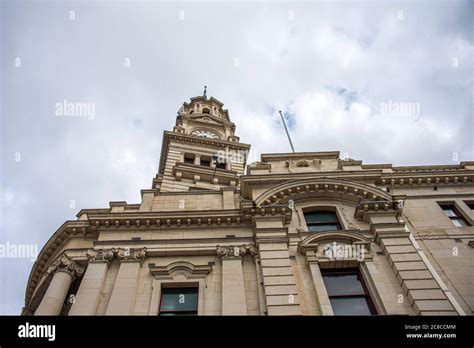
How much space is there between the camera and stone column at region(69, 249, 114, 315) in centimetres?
1524

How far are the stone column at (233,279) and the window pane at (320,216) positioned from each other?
3852 millimetres

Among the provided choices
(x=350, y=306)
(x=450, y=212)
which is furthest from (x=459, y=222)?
(x=350, y=306)

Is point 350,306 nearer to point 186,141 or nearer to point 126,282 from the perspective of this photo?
point 126,282

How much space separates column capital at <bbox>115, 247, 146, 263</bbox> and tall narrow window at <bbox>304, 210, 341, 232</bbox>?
8.12 meters

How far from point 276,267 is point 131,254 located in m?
6.53

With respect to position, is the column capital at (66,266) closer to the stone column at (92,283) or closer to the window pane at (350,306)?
the stone column at (92,283)

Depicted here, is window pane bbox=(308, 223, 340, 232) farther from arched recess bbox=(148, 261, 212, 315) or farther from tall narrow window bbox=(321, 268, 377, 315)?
arched recess bbox=(148, 261, 212, 315)

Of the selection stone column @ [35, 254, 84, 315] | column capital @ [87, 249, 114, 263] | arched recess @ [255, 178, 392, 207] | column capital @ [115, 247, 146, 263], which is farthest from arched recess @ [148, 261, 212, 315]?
arched recess @ [255, 178, 392, 207]

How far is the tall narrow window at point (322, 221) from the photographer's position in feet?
64.4
